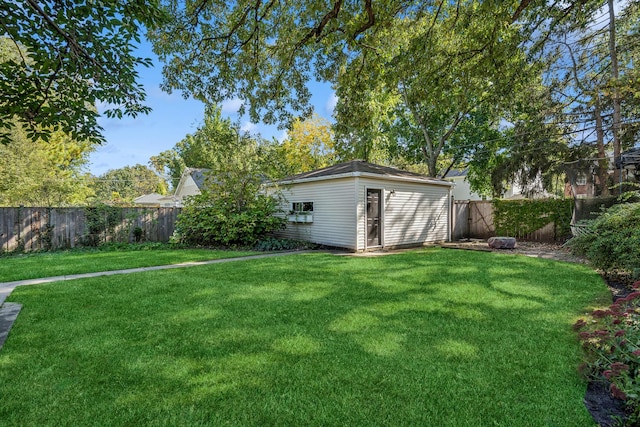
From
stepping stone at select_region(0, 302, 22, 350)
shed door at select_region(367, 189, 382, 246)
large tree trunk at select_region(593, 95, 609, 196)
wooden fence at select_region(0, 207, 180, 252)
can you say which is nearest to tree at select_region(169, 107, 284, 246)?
wooden fence at select_region(0, 207, 180, 252)

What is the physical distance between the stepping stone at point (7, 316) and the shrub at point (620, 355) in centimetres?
483

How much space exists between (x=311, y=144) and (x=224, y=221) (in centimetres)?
1237

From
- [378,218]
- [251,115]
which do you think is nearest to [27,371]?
[251,115]

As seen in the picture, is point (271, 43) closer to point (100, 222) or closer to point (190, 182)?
point (100, 222)

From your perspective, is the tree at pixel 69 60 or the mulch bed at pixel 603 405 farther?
the tree at pixel 69 60

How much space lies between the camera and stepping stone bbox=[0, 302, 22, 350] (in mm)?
3205

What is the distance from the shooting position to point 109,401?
209 cm

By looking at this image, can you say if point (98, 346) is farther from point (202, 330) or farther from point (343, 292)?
point (343, 292)

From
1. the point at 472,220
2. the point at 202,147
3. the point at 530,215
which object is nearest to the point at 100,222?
the point at 202,147

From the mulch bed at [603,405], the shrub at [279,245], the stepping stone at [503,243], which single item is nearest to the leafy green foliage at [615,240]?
the mulch bed at [603,405]

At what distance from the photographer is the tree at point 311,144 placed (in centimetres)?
2119

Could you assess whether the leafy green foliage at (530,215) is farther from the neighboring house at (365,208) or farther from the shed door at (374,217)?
the shed door at (374,217)

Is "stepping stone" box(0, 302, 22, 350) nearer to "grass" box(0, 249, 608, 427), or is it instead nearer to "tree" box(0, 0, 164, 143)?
"grass" box(0, 249, 608, 427)

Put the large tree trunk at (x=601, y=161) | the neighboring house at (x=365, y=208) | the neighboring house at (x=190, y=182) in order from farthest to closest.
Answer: the neighboring house at (x=190, y=182) → the large tree trunk at (x=601, y=161) → the neighboring house at (x=365, y=208)
